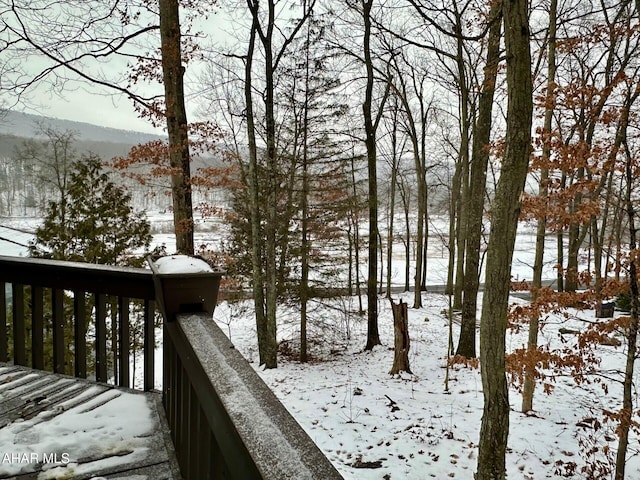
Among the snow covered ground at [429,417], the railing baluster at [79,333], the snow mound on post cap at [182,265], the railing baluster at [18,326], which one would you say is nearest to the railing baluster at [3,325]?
the railing baluster at [18,326]

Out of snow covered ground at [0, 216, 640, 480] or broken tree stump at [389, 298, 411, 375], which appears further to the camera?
broken tree stump at [389, 298, 411, 375]

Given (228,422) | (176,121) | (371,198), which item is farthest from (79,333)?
(371,198)

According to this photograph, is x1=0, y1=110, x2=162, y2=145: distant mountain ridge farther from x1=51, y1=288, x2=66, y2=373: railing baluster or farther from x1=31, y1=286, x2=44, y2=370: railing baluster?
x1=51, y1=288, x2=66, y2=373: railing baluster

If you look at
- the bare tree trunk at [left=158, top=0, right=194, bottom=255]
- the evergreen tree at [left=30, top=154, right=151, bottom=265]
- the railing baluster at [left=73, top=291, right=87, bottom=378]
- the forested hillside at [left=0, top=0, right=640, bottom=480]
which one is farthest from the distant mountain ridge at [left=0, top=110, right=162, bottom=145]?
the railing baluster at [left=73, top=291, right=87, bottom=378]

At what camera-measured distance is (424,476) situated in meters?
5.06

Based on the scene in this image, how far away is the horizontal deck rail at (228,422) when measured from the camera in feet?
2.35

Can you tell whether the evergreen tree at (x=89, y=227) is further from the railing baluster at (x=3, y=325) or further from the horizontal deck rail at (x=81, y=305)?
the horizontal deck rail at (x=81, y=305)

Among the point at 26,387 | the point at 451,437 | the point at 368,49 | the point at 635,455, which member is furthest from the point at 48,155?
the point at 635,455

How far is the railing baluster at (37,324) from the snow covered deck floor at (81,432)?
0.69ft

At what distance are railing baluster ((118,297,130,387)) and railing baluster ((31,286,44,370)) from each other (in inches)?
28.7

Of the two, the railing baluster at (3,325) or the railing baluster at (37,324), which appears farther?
the railing baluster at (3,325)

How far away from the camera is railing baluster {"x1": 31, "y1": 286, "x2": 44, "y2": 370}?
2.68 meters

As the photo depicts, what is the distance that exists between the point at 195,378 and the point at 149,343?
1.22 metres

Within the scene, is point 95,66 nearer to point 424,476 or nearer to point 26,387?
point 26,387
